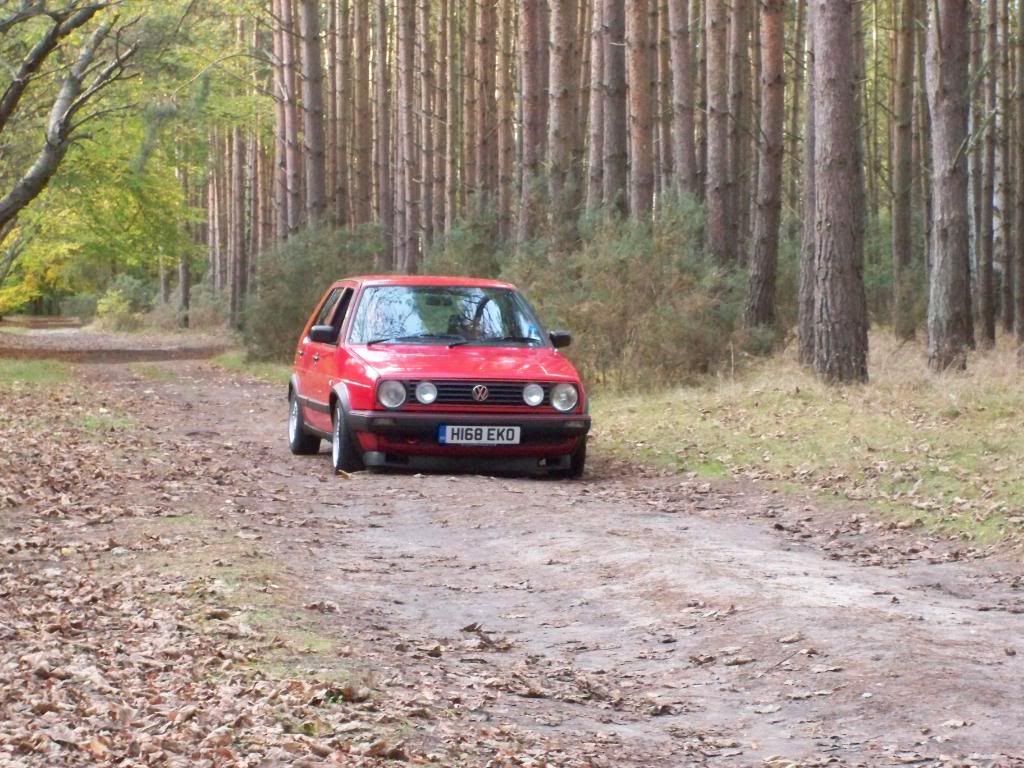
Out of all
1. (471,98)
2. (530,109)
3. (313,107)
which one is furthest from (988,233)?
(471,98)

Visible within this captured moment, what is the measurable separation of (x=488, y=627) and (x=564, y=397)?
5.61 meters

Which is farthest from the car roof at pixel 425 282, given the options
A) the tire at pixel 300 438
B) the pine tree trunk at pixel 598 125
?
the pine tree trunk at pixel 598 125

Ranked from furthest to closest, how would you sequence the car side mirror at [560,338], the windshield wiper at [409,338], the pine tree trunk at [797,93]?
the pine tree trunk at [797,93] < the car side mirror at [560,338] < the windshield wiper at [409,338]

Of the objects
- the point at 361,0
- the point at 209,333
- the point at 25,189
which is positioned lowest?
the point at 209,333

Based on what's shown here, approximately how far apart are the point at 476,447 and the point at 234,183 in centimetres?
4446

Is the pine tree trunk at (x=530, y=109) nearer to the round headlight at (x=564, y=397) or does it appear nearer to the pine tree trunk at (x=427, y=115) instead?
the pine tree trunk at (x=427, y=115)

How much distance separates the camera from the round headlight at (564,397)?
42.6 feet

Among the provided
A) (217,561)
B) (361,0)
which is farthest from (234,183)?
(217,561)

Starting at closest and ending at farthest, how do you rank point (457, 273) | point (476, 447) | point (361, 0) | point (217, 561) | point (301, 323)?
point (217, 561), point (476, 447), point (457, 273), point (301, 323), point (361, 0)

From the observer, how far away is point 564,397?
12992 millimetres

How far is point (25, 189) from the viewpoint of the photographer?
91.6 ft

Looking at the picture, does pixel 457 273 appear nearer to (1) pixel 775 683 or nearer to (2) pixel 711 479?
(2) pixel 711 479

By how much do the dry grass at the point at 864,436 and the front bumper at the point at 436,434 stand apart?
1313mm

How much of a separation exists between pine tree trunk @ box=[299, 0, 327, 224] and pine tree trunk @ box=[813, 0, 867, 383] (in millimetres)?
16073
